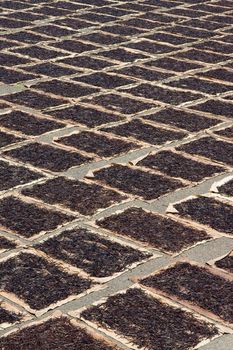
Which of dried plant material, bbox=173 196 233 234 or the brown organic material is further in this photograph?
dried plant material, bbox=173 196 233 234

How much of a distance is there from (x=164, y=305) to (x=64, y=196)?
111 centimetres

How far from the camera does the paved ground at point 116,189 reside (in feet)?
10.7

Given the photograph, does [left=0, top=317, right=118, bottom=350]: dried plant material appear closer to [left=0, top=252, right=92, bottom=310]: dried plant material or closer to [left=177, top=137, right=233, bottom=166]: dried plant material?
[left=0, top=252, right=92, bottom=310]: dried plant material

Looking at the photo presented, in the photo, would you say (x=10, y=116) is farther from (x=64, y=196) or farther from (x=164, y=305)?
(x=164, y=305)

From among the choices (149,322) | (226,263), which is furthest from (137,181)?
(149,322)

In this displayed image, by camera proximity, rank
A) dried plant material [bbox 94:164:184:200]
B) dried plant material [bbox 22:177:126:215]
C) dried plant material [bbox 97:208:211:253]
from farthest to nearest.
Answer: dried plant material [bbox 94:164:184:200]
dried plant material [bbox 22:177:126:215]
dried plant material [bbox 97:208:211:253]

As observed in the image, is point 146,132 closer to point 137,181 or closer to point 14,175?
point 137,181

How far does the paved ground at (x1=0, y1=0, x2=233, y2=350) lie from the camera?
3.25 meters

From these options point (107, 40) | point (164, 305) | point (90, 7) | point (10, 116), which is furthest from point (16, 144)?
point (90, 7)

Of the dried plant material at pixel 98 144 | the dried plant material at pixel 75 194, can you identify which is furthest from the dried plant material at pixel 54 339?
the dried plant material at pixel 98 144

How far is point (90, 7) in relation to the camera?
8.51 meters

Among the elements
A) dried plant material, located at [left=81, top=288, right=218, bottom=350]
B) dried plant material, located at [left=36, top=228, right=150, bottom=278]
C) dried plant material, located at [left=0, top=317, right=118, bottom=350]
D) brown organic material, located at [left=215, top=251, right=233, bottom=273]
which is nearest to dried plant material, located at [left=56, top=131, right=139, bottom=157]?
dried plant material, located at [left=36, top=228, right=150, bottom=278]

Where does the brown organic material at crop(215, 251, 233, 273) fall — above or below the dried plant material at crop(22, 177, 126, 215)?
below

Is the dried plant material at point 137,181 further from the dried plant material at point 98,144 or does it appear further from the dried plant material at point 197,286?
the dried plant material at point 197,286
